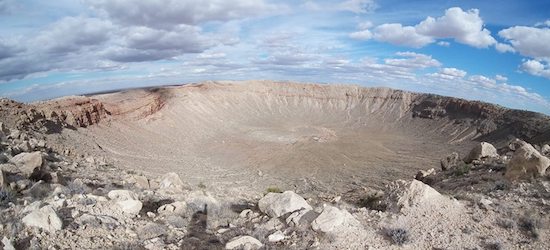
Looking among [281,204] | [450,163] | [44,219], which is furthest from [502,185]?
[44,219]

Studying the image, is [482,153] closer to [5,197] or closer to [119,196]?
[119,196]

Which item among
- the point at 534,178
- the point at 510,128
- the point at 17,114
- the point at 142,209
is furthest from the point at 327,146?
the point at 142,209

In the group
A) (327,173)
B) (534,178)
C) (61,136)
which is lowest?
(327,173)

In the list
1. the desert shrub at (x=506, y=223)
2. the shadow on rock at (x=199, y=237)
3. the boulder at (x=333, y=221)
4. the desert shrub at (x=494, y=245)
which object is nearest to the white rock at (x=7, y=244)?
the shadow on rock at (x=199, y=237)

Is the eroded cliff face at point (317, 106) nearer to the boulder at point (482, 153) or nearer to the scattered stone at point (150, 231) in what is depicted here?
the boulder at point (482, 153)

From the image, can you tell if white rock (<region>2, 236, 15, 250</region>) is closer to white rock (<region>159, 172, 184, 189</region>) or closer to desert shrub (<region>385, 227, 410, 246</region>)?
desert shrub (<region>385, 227, 410, 246</region>)

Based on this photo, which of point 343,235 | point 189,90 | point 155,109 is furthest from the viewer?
point 189,90

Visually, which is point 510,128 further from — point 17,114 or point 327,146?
point 17,114
